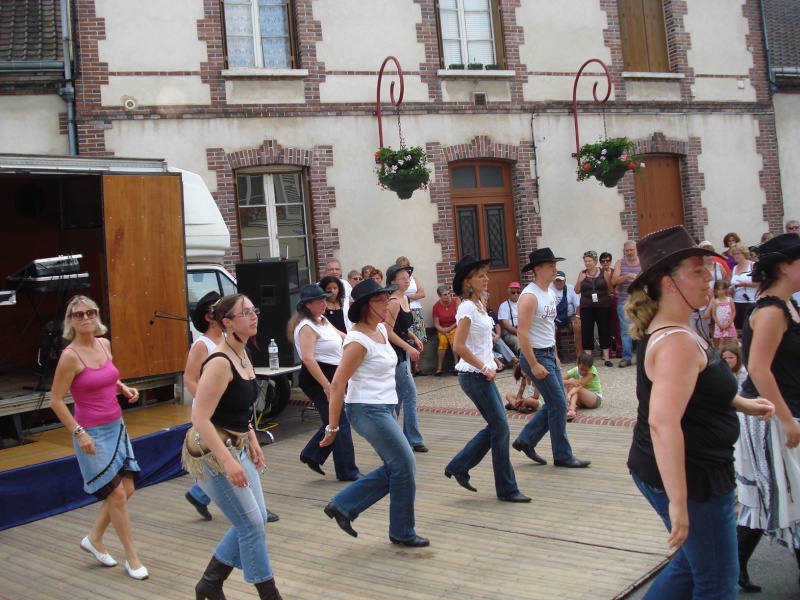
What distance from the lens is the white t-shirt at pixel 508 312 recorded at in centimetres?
1416

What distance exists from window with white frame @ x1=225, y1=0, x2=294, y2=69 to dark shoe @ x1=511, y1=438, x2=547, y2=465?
893 centimetres

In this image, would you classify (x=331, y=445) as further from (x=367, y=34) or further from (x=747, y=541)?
(x=367, y=34)

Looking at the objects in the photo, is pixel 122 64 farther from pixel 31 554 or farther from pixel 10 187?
pixel 31 554

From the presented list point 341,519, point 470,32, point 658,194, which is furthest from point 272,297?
point 658,194

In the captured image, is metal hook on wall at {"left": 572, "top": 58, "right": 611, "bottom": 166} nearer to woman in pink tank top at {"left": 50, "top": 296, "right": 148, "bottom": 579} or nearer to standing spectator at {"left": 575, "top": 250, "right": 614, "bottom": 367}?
standing spectator at {"left": 575, "top": 250, "right": 614, "bottom": 367}

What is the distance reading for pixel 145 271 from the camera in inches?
383

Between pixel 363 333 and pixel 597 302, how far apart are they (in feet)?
29.0

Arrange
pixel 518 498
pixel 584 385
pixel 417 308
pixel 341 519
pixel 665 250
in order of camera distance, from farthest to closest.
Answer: pixel 417 308 → pixel 584 385 → pixel 518 498 → pixel 341 519 → pixel 665 250

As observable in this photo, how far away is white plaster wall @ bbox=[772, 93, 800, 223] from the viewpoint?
18.5 m

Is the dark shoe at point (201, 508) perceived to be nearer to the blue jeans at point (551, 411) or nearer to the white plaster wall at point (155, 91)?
the blue jeans at point (551, 411)

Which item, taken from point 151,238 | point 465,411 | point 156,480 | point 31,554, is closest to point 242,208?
point 151,238

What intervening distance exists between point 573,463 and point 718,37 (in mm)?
13087

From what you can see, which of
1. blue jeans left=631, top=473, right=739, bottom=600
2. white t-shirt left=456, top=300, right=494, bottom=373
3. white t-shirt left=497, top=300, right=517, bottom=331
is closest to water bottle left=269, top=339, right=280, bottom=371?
white t-shirt left=456, top=300, right=494, bottom=373

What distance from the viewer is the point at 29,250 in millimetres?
12852
